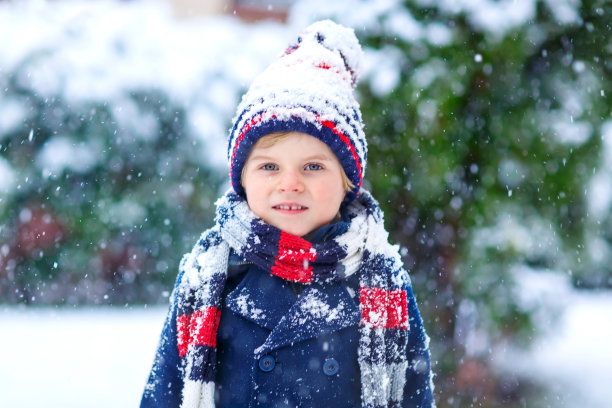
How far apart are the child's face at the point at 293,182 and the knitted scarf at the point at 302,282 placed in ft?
0.15

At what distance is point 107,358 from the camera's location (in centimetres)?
415

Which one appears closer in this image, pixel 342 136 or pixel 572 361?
pixel 342 136

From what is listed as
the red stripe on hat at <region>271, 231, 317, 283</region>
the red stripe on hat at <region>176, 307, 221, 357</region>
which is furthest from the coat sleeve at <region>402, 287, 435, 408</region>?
the red stripe on hat at <region>176, 307, 221, 357</region>

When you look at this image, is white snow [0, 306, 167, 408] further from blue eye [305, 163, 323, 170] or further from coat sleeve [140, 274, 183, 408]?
blue eye [305, 163, 323, 170]

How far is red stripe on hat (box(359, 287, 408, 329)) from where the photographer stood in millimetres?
1655

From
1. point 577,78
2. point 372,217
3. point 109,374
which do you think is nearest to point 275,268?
point 372,217

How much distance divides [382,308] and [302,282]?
25 cm

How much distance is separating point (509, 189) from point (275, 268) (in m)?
2.02

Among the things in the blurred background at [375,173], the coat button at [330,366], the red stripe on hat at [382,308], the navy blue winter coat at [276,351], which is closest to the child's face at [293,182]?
the navy blue winter coat at [276,351]

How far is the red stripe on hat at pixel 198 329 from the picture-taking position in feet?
5.25

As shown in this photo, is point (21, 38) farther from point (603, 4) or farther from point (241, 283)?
point (603, 4)

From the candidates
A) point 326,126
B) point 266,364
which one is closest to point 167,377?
point 266,364

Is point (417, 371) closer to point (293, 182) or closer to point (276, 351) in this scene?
point (276, 351)

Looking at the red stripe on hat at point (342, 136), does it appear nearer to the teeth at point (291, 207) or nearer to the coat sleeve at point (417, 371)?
the teeth at point (291, 207)
